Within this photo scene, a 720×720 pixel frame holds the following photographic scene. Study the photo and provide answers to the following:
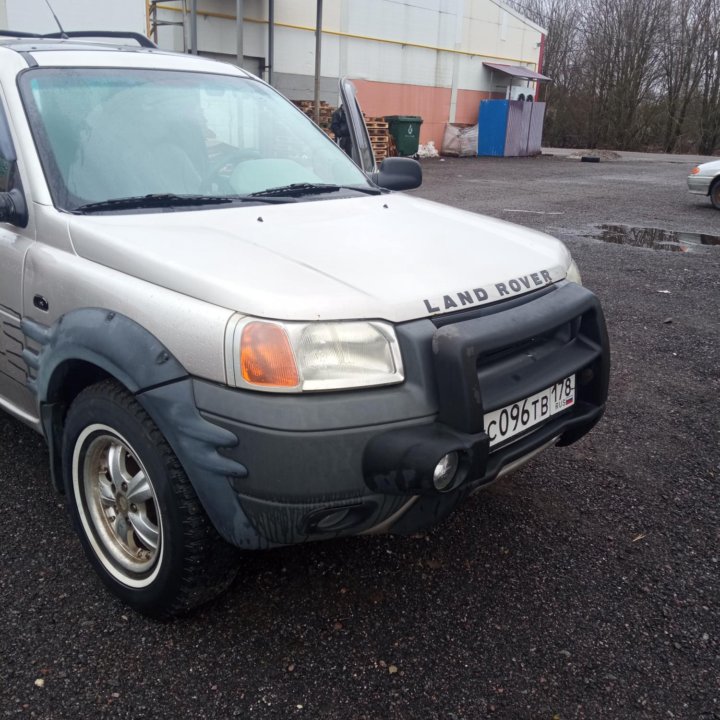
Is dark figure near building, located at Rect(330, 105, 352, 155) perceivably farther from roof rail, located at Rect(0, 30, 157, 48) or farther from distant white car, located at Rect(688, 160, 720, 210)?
distant white car, located at Rect(688, 160, 720, 210)

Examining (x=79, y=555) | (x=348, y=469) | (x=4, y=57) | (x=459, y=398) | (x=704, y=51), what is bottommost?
(x=79, y=555)

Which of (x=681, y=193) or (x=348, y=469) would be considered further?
(x=681, y=193)

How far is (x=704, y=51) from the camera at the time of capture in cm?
3306

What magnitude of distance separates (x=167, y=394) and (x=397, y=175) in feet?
7.64

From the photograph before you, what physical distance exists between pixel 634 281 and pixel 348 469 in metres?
6.04

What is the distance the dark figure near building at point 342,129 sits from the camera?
4.62 meters

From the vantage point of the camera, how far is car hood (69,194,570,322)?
7.20 ft

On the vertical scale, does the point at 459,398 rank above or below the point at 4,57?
below

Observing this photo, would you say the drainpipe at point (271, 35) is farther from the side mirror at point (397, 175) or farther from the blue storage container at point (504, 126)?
the side mirror at point (397, 175)

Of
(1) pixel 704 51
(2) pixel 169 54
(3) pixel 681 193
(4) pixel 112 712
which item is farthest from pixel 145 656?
(1) pixel 704 51

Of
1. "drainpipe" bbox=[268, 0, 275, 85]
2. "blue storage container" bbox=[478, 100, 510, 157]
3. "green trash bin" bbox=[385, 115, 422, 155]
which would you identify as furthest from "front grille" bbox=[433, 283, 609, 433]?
"blue storage container" bbox=[478, 100, 510, 157]

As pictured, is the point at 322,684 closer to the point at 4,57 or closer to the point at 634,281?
the point at 4,57

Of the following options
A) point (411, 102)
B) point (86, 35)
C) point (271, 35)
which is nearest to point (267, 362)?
point (86, 35)

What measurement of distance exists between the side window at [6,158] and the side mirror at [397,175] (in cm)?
183
